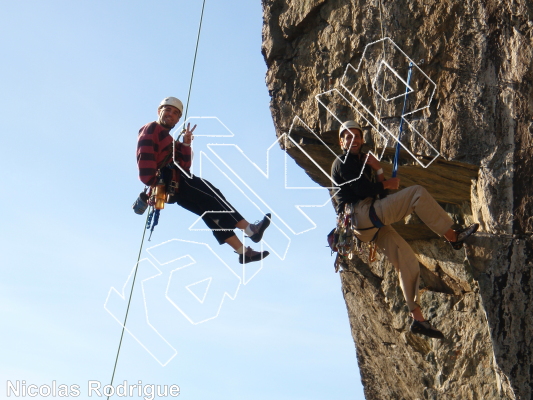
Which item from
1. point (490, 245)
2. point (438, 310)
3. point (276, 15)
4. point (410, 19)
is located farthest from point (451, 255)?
point (276, 15)

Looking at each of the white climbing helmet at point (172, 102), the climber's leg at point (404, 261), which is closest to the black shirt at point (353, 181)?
the climber's leg at point (404, 261)

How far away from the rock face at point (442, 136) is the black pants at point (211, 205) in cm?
160

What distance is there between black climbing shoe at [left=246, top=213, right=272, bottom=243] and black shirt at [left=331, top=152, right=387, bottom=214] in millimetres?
818

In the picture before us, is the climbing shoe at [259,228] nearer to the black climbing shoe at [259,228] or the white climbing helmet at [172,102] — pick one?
Answer: the black climbing shoe at [259,228]

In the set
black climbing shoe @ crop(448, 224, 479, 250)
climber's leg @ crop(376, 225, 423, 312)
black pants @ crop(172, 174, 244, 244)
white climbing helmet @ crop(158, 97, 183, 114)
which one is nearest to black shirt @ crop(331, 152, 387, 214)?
climber's leg @ crop(376, 225, 423, 312)

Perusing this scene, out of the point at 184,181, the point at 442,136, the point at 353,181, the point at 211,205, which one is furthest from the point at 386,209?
the point at 184,181

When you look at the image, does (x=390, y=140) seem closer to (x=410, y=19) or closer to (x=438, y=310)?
(x=410, y=19)

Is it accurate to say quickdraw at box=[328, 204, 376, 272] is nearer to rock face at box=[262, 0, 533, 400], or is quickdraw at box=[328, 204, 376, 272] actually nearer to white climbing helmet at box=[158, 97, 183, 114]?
rock face at box=[262, 0, 533, 400]

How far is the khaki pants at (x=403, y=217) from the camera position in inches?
276

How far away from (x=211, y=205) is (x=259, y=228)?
0.63 metres

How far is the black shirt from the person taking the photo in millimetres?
7145

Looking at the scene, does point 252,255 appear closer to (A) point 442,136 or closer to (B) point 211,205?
(B) point 211,205

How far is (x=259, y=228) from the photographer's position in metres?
7.59

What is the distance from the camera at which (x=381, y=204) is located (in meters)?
7.14
